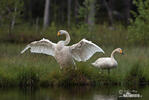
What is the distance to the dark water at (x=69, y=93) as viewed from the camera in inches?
450

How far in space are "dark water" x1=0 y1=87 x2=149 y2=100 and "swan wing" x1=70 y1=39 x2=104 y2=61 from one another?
1375 mm

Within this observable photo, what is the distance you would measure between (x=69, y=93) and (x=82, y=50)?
7.78 ft

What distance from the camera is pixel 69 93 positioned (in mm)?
12109

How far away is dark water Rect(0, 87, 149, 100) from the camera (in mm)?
11438

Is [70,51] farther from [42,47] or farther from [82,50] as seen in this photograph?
[42,47]

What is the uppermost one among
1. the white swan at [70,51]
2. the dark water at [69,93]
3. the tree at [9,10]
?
the tree at [9,10]

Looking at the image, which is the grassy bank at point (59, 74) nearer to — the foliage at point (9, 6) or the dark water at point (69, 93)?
the dark water at point (69, 93)

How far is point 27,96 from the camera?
11656mm

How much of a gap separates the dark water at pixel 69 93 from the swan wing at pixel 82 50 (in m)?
1.38

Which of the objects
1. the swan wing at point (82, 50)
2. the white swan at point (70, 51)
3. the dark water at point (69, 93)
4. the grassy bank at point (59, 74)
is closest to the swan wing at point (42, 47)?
the white swan at point (70, 51)

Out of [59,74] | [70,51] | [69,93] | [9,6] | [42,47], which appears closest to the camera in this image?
[69,93]

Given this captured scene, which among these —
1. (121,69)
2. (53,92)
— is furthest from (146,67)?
(53,92)

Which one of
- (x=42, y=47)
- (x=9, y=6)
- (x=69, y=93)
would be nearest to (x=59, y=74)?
(x=69, y=93)

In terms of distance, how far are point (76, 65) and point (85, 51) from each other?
0.51 meters
